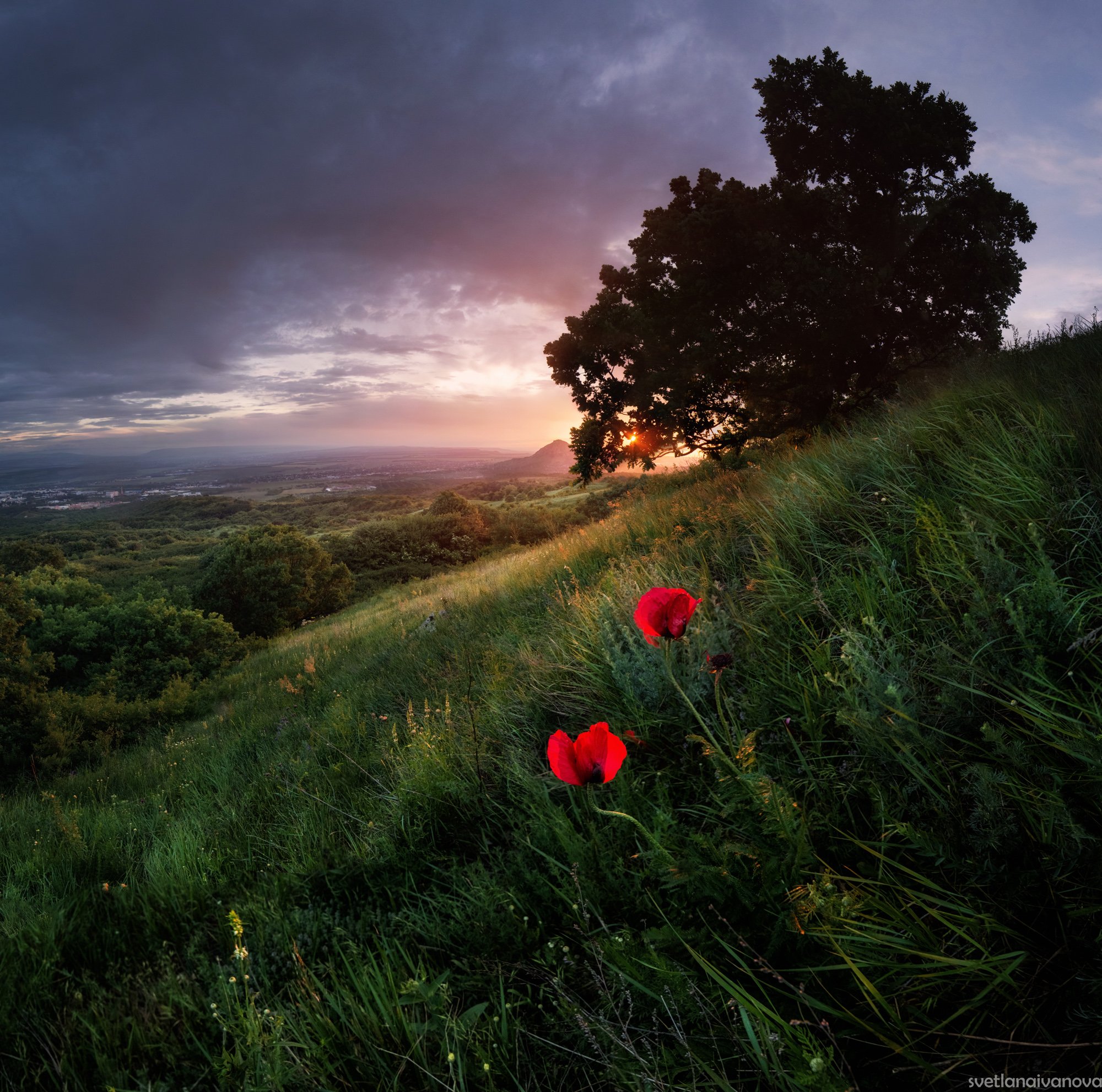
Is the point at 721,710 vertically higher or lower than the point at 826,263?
lower

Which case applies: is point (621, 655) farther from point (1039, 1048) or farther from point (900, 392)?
point (900, 392)

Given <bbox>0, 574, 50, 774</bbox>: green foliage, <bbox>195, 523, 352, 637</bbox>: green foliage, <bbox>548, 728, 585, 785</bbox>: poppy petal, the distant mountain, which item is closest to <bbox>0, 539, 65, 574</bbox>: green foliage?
<bbox>195, 523, 352, 637</bbox>: green foliage

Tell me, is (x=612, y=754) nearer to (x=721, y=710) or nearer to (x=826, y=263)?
(x=721, y=710)

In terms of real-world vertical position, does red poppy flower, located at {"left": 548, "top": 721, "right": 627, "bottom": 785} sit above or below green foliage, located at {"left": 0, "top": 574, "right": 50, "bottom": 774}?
above

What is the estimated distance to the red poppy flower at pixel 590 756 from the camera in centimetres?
135

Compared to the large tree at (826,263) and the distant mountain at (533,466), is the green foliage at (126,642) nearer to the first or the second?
the large tree at (826,263)

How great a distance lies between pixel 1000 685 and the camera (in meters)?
1.49

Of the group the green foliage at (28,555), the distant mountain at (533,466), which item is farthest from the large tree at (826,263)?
the distant mountain at (533,466)

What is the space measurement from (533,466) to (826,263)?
80.1 meters

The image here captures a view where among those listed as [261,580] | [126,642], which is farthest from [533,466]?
[126,642]

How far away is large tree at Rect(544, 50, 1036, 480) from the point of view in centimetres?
847

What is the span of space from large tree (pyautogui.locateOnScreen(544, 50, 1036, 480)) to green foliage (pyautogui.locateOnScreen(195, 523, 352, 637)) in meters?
20.1

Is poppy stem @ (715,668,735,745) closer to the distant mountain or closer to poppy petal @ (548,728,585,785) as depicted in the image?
poppy petal @ (548,728,585,785)

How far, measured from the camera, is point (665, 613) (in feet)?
5.31
